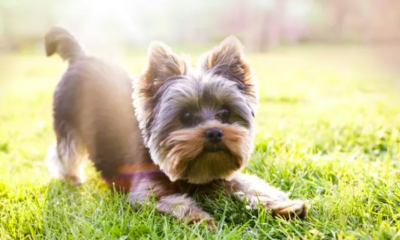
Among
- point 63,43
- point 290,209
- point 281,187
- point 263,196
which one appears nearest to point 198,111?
point 263,196

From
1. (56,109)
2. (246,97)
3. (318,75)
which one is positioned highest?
(246,97)

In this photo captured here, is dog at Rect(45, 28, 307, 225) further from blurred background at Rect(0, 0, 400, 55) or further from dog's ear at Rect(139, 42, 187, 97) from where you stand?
blurred background at Rect(0, 0, 400, 55)

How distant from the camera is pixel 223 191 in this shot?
12.7ft

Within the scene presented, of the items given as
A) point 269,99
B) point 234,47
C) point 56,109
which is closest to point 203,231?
point 234,47

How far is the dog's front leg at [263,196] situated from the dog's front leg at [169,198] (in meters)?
0.42

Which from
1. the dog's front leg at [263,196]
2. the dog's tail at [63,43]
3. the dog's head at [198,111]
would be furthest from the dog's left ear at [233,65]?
the dog's tail at [63,43]

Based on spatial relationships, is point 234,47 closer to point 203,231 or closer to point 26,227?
point 203,231

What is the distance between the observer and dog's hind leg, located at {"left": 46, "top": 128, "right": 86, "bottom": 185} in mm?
4918

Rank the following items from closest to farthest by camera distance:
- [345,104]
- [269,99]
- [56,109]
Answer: [56,109] < [345,104] < [269,99]

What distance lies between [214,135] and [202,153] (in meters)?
0.19

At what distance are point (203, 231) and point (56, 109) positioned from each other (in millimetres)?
2635

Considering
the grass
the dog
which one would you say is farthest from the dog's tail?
the grass

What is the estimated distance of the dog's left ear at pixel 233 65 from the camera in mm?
3893

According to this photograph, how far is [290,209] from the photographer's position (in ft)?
11.3
